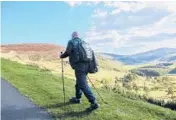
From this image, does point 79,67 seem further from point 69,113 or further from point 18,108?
point 18,108

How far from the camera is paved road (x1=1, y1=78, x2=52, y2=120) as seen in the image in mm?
12719

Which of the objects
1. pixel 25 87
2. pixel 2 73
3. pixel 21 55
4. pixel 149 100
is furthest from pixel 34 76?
pixel 21 55

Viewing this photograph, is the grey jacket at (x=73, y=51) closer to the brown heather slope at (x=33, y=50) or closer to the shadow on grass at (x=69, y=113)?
the shadow on grass at (x=69, y=113)

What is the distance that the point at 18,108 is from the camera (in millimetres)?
13805

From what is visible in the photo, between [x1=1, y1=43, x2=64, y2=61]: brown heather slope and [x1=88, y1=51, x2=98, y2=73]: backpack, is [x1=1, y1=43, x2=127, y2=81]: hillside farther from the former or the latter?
[x1=88, y1=51, x2=98, y2=73]: backpack

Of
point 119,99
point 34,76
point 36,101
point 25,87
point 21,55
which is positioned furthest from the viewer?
point 21,55

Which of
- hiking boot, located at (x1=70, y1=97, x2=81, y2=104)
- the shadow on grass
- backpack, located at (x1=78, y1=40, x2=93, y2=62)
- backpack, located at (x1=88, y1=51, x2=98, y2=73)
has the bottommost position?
the shadow on grass

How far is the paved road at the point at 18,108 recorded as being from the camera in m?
12.7

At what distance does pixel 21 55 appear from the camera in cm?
4350

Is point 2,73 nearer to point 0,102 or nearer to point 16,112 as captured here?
point 0,102

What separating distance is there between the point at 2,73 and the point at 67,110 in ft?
32.9

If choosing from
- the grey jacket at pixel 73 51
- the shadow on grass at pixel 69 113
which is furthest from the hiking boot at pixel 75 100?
the grey jacket at pixel 73 51

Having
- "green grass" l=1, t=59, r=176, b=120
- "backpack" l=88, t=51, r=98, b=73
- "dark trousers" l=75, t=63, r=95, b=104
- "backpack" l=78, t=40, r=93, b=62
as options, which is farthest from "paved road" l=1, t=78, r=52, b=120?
"backpack" l=78, t=40, r=93, b=62

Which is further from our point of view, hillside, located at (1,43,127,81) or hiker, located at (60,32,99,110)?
hillside, located at (1,43,127,81)
